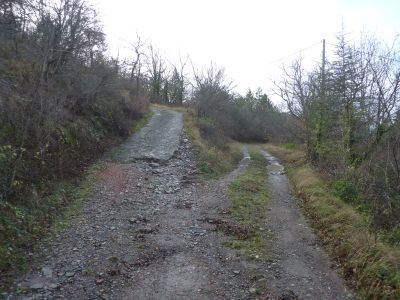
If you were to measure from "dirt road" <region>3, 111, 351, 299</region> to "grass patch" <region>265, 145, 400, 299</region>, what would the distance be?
314 millimetres

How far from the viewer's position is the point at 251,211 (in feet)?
Answer: 34.4

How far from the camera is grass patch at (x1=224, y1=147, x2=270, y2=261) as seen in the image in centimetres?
765

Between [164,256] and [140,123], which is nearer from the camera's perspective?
[164,256]

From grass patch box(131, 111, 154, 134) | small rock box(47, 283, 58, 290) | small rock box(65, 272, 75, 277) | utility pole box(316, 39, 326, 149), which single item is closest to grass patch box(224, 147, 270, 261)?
small rock box(65, 272, 75, 277)

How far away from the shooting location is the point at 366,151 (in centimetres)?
1305

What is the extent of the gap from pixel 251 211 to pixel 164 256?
4056mm

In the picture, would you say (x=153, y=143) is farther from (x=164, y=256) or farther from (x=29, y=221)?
(x=164, y=256)

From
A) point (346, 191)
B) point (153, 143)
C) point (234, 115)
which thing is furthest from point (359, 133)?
point (234, 115)

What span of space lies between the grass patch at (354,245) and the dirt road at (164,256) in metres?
0.31

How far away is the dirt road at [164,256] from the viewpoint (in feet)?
19.0

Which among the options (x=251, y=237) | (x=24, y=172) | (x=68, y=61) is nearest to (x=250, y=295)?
(x=251, y=237)

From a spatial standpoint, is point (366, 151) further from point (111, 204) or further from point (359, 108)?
point (111, 204)

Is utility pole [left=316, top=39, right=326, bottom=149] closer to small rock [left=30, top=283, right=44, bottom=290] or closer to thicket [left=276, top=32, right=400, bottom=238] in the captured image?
thicket [left=276, top=32, right=400, bottom=238]

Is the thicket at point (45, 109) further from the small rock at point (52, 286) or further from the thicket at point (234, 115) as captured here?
the thicket at point (234, 115)
